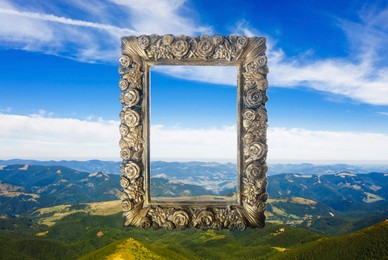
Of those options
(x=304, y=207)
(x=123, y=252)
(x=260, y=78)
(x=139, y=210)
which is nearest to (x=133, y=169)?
(x=139, y=210)

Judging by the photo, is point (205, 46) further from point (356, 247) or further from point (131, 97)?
point (356, 247)

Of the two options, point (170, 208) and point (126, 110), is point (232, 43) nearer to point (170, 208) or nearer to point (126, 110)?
point (126, 110)

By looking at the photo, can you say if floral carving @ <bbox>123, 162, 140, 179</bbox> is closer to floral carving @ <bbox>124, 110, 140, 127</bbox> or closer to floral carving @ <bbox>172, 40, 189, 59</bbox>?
floral carving @ <bbox>124, 110, 140, 127</bbox>

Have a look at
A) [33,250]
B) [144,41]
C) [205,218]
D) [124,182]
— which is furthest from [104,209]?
[144,41]

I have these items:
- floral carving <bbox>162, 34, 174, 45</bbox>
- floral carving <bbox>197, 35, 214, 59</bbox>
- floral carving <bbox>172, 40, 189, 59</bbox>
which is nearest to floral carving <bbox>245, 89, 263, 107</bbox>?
floral carving <bbox>197, 35, 214, 59</bbox>

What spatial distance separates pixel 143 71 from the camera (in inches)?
231

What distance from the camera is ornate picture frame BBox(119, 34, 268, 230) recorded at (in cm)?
566

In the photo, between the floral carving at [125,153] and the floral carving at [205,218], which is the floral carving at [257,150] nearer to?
the floral carving at [205,218]

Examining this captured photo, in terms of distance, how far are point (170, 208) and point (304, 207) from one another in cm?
16702

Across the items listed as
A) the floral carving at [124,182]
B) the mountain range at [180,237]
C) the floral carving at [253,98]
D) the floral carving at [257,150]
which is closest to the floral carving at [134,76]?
the floral carving at [124,182]

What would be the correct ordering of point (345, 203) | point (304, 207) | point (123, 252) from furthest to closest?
1. point (345, 203)
2. point (304, 207)
3. point (123, 252)

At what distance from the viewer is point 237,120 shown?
583 cm

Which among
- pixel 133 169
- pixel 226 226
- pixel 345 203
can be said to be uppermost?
pixel 133 169

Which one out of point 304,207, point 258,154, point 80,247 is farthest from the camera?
point 304,207
